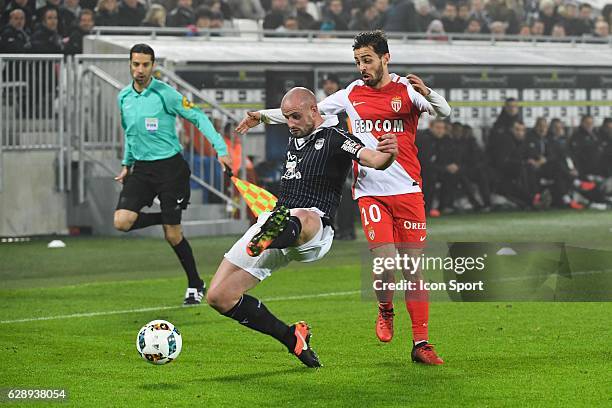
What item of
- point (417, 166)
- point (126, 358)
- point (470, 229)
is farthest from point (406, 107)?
point (470, 229)

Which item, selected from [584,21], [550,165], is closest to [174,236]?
[550,165]

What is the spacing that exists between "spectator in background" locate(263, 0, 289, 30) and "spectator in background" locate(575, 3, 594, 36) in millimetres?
7051

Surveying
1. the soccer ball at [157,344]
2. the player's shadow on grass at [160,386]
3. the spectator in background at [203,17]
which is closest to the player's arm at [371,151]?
the soccer ball at [157,344]

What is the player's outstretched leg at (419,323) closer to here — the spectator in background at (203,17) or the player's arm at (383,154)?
the player's arm at (383,154)

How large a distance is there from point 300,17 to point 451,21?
11.4 ft

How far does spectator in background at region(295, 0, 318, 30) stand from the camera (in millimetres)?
22586

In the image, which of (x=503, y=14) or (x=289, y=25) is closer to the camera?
→ (x=289, y=25)

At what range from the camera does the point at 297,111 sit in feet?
26.2

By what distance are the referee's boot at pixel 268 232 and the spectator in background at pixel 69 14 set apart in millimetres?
12158

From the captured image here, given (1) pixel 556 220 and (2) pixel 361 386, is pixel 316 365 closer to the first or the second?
(2) pixel 361 386

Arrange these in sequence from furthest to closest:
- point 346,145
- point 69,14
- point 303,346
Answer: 1. point 69,14
2. point 303,346
3. point 346,145

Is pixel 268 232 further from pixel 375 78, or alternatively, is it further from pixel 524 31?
pixel 524 31

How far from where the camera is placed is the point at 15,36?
60.8 ft

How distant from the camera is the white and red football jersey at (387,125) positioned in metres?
8.80
